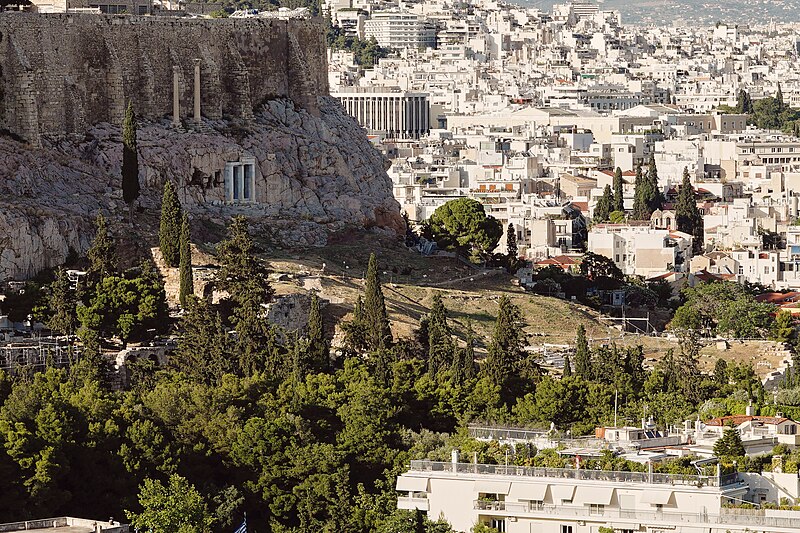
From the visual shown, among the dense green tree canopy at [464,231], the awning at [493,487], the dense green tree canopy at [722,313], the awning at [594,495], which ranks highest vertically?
the awning at [594,495]

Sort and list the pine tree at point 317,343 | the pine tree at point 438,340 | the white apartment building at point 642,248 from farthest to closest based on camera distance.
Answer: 1. the white apartment building at point 642,248
2. the pine tree at point 438,340
3. the pine tree at point 317,343

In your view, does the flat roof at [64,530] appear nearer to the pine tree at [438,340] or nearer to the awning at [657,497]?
the awning at [657,497]

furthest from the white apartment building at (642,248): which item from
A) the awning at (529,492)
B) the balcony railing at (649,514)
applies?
the balcony railing at (649,514)

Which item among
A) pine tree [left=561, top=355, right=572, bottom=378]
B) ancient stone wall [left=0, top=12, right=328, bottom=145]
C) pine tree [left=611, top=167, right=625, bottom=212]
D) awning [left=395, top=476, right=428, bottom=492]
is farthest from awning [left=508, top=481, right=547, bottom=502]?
pine tree [left=611, top=167, right=625, bottom=212]

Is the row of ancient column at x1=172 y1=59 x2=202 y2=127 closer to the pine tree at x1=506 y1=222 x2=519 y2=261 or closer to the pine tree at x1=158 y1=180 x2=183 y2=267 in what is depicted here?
the pine tree at x1=158 y1=180 x2=183 y2=267

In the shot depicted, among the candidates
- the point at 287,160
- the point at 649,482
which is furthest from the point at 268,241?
the point at 649,482

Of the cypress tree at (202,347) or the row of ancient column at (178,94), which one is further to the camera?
the row of ancient column at (178,94)

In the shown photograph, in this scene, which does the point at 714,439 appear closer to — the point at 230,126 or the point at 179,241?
the point at 179,241
